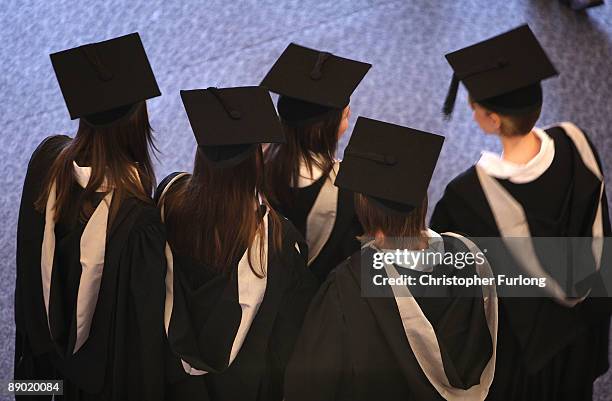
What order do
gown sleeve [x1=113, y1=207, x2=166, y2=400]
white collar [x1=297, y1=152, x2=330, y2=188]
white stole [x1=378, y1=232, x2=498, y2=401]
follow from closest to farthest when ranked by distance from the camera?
white stole [x1=378, y1=232, x2=498, y2=401] < gown sleeve [x1=113, y1=207, x2=166, y2=400] < white collar [x1=297, y1=152, x2=330, y2=188]

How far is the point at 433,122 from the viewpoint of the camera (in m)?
4.00

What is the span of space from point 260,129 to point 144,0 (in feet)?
9.12

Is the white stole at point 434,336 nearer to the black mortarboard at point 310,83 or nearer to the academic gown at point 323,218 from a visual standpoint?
the academic gown at point 323,218

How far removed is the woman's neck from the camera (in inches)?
88.1

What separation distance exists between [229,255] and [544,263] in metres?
0.89

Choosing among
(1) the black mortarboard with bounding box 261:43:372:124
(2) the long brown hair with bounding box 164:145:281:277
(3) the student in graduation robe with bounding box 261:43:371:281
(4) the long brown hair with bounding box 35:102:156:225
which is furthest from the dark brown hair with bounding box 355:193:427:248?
(4) the long brown hair with bounding box 35:102:156:225

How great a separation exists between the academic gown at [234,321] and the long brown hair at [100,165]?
0.49ft

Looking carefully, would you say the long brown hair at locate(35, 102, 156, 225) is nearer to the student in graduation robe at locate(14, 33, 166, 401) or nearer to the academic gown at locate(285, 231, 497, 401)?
the student in graduation robe at locate(14, 33, 166, 401)

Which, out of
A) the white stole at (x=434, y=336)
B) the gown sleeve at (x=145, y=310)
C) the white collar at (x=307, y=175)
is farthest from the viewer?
the white collar at (x=307, y=175)

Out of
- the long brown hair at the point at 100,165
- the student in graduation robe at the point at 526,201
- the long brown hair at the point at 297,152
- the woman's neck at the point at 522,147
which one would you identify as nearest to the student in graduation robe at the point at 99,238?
the long brown hair at the point at 100,165

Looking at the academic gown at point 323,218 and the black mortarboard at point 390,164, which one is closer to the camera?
the black mortarboard at point 390,164

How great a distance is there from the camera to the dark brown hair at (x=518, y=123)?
2.26 m

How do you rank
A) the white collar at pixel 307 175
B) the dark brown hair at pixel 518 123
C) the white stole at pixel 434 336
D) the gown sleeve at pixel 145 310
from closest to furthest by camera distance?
1. the white stole at pixel 434 336
2. the gown sleeve at pixel 145 310
3. the dark brown hair at pixel 518 123
4. the white collar at pixel 307 175

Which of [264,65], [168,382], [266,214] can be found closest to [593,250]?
[266,214]
